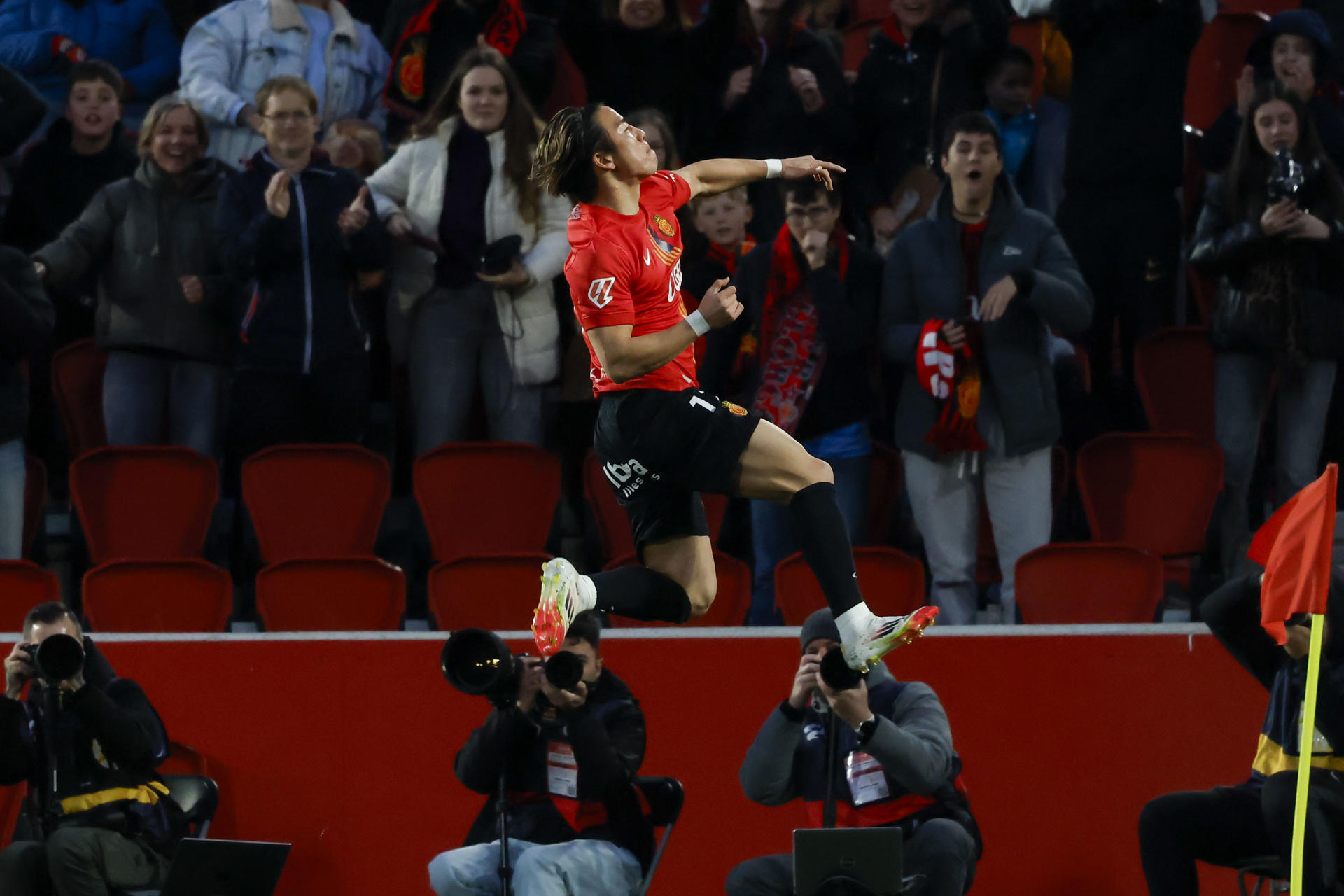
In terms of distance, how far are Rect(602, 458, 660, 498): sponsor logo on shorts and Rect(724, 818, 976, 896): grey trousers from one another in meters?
1.53

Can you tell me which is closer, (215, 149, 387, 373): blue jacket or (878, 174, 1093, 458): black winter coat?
(878, 174, 1093, 458): black winter coat

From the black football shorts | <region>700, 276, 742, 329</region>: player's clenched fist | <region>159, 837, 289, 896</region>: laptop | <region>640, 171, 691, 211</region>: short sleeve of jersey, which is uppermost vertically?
<region>640, 171, 691, 211</region>: short sleeve of jersey

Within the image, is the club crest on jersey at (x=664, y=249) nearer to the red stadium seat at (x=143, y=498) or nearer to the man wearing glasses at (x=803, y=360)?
the man wearing glasses at (x=803, y=360)

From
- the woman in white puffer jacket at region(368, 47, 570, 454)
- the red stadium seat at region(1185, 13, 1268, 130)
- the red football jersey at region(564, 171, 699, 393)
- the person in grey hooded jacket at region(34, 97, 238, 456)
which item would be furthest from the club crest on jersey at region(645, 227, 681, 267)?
the red stadium seat at region(1185, 13, 1268, 130)

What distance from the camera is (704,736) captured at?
6609 mm

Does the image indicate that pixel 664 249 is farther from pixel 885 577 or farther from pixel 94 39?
pixel 94 39

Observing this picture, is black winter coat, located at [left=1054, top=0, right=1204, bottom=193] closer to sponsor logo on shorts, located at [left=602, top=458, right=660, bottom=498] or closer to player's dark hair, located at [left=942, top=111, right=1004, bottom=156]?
player's dark hair, located at [left=942, top=111, right=1004, bottom=156]

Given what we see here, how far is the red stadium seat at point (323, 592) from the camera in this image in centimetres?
691

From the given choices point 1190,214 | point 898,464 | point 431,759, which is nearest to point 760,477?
point 431,759

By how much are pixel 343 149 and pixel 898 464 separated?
2601 mm

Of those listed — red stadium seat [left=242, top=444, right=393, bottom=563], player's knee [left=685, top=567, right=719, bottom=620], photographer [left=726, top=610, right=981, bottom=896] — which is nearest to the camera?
player's knee [left=685, top=567, right=719, bottom=620]

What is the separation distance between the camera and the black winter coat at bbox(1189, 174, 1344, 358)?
295 inches

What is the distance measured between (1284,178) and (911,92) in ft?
5.13

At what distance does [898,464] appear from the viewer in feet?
24.9
